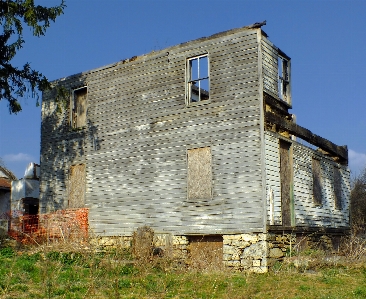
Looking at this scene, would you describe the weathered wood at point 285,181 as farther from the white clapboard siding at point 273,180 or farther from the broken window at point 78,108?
the broken window at point 78,108

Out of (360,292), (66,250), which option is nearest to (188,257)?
(66,250)

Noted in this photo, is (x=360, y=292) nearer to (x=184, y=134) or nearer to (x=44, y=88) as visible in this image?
(x=184, y=134)

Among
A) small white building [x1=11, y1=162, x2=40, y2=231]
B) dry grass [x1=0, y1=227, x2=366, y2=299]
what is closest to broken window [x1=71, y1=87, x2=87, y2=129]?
small white building [x1=11, y1=162, x2=40, y2=231]

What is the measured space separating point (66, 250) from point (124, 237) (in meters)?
2.69

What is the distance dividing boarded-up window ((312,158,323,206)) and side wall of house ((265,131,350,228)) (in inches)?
6.6

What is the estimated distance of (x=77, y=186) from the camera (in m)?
20.6

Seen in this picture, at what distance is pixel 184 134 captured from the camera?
17.6 meters

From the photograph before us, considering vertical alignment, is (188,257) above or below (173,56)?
below

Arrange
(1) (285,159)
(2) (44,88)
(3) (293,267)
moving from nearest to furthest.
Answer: (3) (293,267), (1) (285,159), (2) (44,88)

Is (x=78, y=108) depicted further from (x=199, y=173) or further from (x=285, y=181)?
(x=285, y=181)

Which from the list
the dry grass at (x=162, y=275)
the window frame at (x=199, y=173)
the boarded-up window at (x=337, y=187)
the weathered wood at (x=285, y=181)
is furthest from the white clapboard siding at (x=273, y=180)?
the boarded-up window at (x=337, y=187)

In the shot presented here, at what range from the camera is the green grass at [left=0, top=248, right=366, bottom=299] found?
11.2 m

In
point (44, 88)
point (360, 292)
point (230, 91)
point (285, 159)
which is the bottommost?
point (360, 292)

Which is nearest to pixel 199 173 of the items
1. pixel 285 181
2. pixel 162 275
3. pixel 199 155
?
pixel 199 155
